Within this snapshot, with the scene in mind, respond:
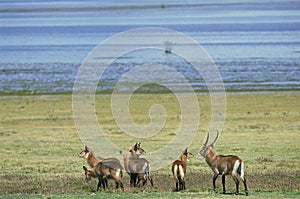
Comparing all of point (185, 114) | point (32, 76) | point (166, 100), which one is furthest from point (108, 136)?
point (32, 76)

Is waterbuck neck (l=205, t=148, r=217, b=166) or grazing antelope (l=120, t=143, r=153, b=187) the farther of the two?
grazing antelope (l=120, t=143, r=153, b=187)

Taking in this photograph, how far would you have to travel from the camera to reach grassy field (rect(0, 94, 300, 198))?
16828 millimetres

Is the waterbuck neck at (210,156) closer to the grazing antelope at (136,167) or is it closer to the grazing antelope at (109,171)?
the grazing antelope at (136,167)

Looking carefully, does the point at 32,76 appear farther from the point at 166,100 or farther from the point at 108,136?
the point at 108,136

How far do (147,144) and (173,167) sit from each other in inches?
467

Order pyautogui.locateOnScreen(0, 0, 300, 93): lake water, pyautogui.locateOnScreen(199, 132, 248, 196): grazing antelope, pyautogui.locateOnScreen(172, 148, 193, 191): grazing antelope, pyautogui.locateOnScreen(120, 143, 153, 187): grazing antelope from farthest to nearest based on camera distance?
pyautogui.locateOnScreen(0, 0, 300, 93): lake water < pyautogui.locateOnScreen(120, 143, 153, 187): grazing antelope < pyautogui.locateOnScreen(172, 148, 193, 191): grazing antelope < pyautogui.locateOnScreen(199, 132, 248, 196): grazing antelope

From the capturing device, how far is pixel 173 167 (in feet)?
51.8

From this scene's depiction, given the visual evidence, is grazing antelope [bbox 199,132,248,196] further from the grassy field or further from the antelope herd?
the grassy field

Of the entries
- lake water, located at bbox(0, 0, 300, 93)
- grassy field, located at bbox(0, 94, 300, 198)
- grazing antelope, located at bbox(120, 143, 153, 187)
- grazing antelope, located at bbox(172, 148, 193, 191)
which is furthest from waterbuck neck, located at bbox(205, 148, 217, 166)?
lake water, located at bbox(0, 0, 300, 93)

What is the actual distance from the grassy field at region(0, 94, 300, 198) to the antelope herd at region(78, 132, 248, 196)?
0.95 feet

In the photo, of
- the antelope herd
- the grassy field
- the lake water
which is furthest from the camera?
the lake water

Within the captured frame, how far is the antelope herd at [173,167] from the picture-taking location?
15338 millimetres

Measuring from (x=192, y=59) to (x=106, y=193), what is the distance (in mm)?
47844

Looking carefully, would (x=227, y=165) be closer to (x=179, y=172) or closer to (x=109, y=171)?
(x=179, y=172)
